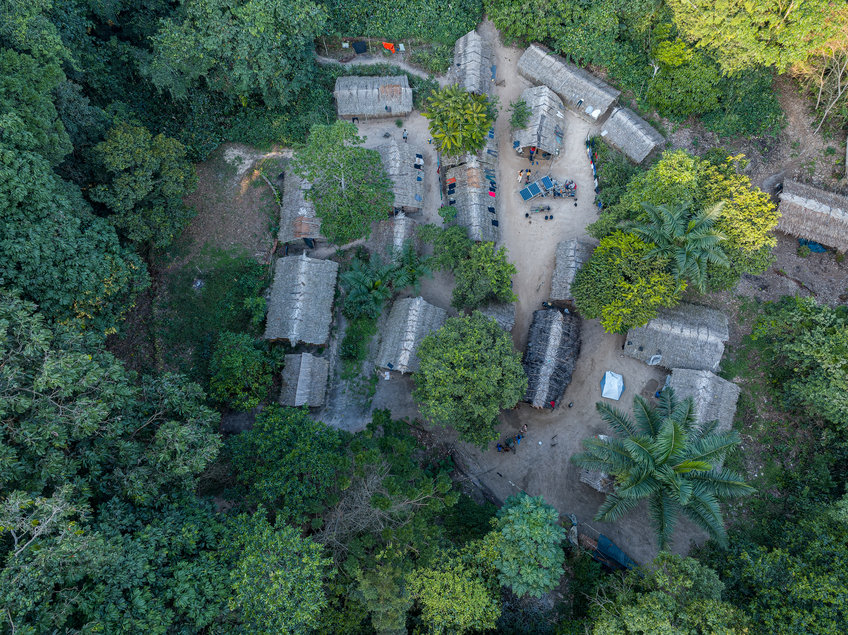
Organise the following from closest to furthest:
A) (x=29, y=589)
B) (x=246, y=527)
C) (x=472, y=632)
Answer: (x=29, y=589) → (x=246, y=527) → (x=472, y=632)

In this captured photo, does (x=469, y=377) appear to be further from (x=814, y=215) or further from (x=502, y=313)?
(x=814, y=215)

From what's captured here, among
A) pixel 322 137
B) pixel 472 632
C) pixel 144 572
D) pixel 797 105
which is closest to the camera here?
pixel 144 572

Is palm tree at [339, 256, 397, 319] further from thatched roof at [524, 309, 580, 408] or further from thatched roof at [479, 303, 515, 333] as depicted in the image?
thatched roof at [524, 309, 580, 408]

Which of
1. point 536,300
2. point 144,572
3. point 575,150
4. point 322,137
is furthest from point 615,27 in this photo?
point 144,572

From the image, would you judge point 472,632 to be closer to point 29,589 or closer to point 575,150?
point 29,589

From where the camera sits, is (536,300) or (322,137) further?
(536,300)

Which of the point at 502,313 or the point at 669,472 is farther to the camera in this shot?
the point at 502,313

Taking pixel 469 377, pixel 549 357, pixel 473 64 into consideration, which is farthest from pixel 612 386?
pixel 473 64

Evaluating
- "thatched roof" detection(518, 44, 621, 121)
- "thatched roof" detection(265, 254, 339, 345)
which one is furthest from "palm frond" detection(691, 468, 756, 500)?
"thatched roof" detection(518, 44, 621, 121)
